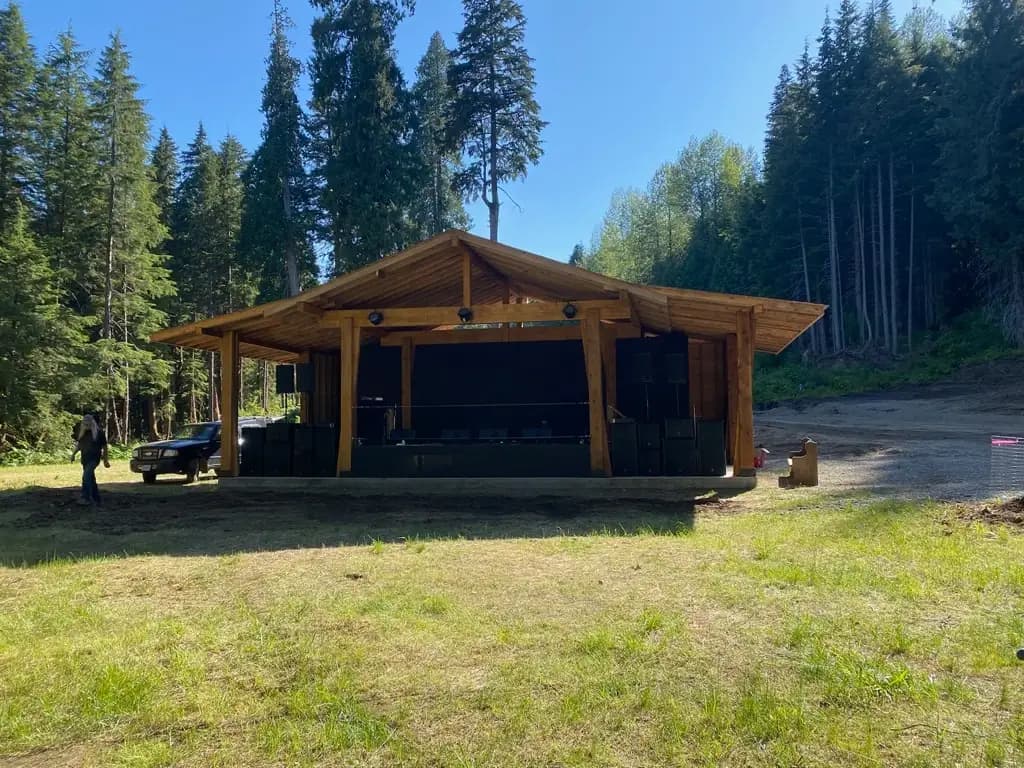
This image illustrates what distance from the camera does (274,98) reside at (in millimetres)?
25453

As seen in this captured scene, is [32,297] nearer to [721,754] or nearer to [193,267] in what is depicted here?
[193,267]

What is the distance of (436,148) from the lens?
31500 mm

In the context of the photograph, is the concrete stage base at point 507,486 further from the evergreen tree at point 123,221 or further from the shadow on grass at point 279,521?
the evergreen tree at point 123,221

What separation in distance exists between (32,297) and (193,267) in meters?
12.1

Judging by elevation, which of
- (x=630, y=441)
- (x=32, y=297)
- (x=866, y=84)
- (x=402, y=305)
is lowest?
(x=630, y=441)

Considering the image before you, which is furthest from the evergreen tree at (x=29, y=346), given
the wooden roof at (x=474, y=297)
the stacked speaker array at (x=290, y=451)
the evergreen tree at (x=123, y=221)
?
the stacked speaker array at (x=290, y=451)

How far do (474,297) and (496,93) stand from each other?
628 inches

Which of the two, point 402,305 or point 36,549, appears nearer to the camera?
point 36,549

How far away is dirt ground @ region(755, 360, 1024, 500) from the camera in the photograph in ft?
31.1

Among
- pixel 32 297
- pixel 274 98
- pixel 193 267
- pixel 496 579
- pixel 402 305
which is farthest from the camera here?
pixel 193 267

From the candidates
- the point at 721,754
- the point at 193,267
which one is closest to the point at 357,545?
the point at 721,754

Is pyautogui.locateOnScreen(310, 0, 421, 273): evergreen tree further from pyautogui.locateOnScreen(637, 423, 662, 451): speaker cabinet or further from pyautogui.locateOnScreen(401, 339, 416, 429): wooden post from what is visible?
pyautogui.locateOnScreen(637, 423, 662, 451): speaker cabinet

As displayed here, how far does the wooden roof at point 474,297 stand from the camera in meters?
9.56

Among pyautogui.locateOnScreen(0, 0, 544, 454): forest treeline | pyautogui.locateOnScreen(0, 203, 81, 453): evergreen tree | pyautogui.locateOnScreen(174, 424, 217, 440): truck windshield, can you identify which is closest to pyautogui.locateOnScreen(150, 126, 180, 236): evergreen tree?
pyautogui.locateOnScreen(0, 0, 544, 454): forest treeline
